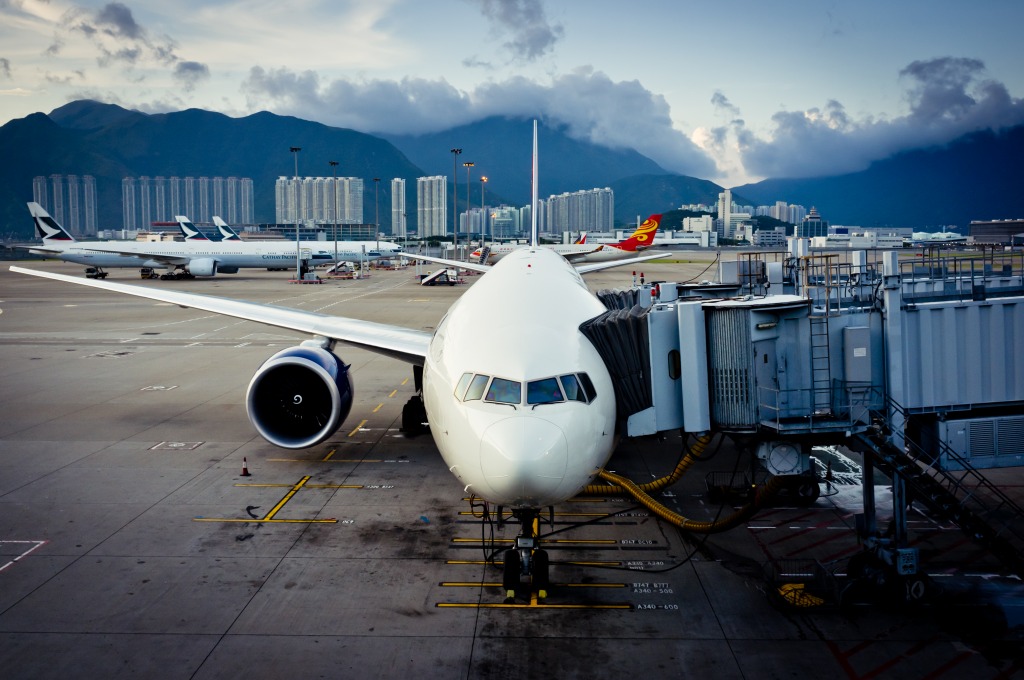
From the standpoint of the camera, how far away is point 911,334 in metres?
11.4

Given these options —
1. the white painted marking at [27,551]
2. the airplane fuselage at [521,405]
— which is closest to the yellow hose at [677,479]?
the airplane fuselage at [521,405]

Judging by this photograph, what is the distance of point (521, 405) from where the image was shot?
9727 millimetres

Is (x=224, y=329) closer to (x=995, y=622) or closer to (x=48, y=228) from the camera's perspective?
(x=995, y=622)

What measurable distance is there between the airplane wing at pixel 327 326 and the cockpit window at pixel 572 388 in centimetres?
746

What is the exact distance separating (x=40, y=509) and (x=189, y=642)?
23.2ft

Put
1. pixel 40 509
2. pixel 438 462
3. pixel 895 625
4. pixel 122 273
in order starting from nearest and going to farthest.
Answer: pixel 895 625, pixel 40 509, pixel 438 462, pixel 122 273

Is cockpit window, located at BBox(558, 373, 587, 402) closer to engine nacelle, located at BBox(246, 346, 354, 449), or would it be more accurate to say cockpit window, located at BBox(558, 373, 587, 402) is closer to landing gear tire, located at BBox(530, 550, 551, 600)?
landing gear tire, located at BBox(530, 550, 551, 600)

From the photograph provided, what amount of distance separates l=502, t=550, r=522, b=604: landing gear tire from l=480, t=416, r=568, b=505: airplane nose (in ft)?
6.42

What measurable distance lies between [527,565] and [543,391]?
2872 millimetres

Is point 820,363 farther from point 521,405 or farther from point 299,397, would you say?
point 299,397

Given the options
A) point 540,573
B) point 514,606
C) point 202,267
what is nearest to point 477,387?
point 540,573

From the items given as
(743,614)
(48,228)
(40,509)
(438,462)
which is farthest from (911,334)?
(48,228)

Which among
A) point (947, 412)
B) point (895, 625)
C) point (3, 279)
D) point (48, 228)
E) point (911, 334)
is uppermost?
point (48, 228)

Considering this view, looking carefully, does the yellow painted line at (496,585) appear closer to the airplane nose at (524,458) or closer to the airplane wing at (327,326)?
the airplane nose at (524,458)
